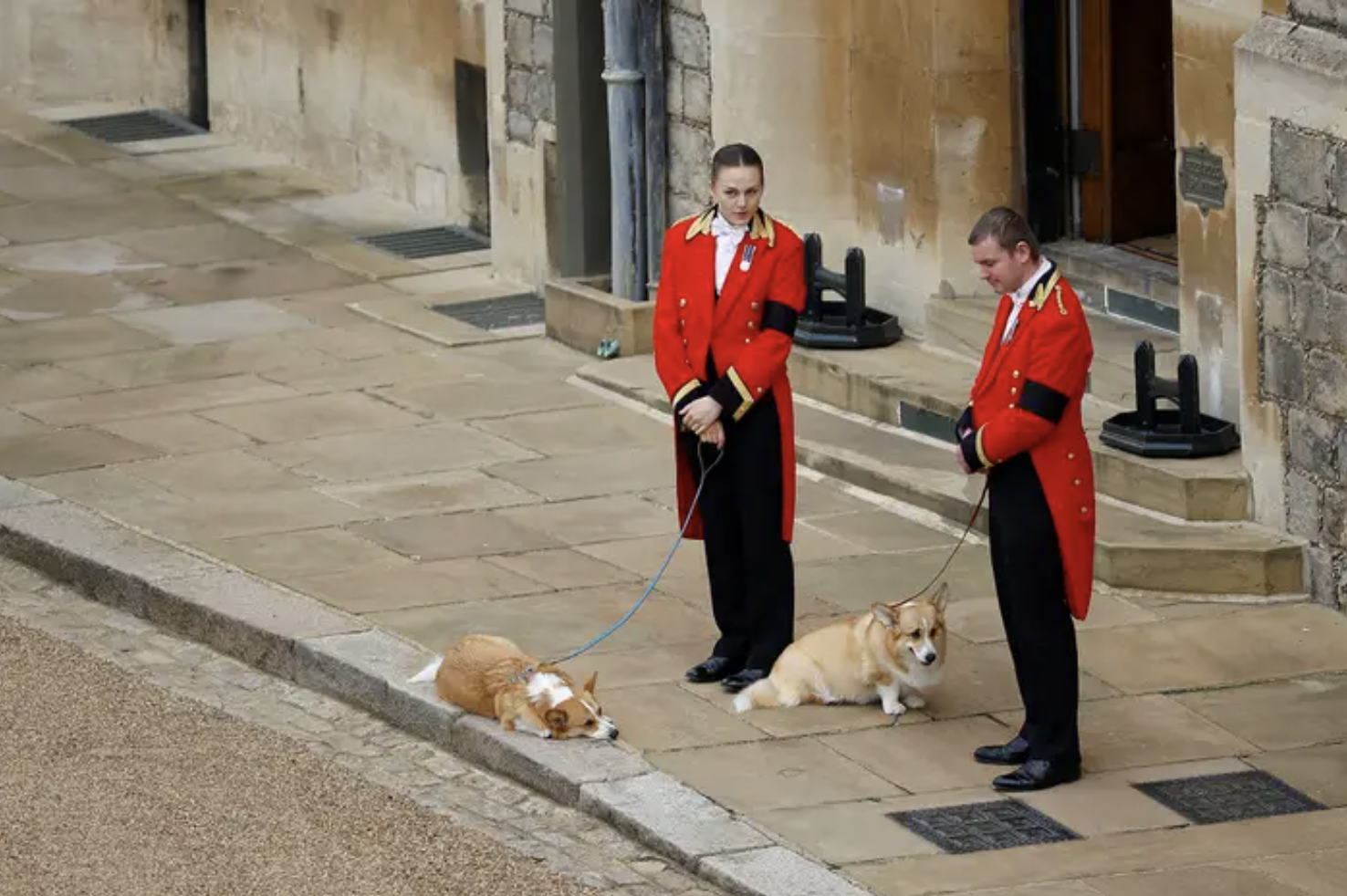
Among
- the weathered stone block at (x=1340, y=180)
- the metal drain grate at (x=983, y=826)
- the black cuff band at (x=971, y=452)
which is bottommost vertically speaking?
the metal drain grate at (x=983, y=826)

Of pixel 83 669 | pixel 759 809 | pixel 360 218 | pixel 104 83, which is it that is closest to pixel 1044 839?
pixel 759 809

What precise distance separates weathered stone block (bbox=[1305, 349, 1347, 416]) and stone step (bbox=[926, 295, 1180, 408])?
131 cm

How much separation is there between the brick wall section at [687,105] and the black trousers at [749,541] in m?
5.17

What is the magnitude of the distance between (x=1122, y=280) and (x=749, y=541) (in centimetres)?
417

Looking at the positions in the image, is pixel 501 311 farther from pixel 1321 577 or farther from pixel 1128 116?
pixel 1321 577

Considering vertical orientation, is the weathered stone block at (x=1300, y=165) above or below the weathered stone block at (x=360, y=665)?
above

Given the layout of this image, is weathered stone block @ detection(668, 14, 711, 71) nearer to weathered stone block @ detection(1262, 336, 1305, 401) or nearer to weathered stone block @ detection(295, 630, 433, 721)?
weathered stone block @ detection(1262, 336, 1305, 401)

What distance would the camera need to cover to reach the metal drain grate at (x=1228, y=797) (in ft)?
31.6

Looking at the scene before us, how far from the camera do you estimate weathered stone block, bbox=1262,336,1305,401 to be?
11.8 meters

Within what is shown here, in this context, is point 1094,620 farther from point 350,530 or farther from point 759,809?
point 350,530

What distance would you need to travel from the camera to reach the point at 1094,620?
11.5 meters

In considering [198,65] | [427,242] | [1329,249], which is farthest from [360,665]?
[198,65]

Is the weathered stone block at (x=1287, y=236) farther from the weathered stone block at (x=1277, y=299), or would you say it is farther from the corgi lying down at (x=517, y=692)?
the corgi lying down at (x=517, y=692)

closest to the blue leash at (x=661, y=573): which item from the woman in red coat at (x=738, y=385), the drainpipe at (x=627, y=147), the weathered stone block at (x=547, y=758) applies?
the woman in red coat at (x=738, y=385)
